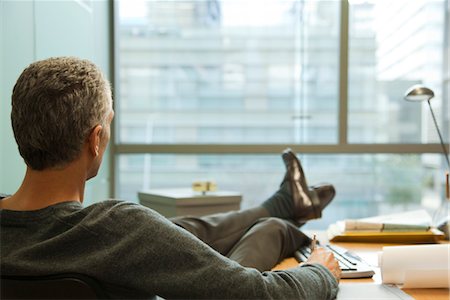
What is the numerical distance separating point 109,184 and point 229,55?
1252mm

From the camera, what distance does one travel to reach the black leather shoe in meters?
2.54

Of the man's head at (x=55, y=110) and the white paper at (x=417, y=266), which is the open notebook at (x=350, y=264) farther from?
the man's head at (x=55, y=110)

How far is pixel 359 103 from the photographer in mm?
4141

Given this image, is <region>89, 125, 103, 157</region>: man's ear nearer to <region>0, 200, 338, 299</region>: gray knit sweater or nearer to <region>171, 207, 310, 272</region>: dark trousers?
<region>0, 200, 338, 299</region>: gray knit sweater

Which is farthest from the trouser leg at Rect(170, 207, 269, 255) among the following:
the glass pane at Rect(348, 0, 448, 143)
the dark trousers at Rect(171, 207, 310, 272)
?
the glass pane at Rect(348, 0, 448, 143)

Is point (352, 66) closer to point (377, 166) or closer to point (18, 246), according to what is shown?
point (377, 166)

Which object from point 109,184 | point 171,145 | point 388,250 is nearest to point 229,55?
point 171,145

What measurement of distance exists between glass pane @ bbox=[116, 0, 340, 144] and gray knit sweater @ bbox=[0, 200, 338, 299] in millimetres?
3002

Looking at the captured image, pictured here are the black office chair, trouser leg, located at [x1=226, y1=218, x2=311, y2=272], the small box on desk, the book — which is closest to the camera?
the black office chair

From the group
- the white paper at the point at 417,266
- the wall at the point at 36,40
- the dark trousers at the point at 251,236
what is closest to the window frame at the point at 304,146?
the wall at the point at 36,40

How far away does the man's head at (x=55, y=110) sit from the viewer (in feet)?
3.64

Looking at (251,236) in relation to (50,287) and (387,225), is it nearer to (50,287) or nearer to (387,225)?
(387,225)

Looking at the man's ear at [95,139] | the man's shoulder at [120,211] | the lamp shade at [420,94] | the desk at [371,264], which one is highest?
the lamp shade at [420,94]

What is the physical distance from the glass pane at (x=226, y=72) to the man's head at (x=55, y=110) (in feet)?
9.72
